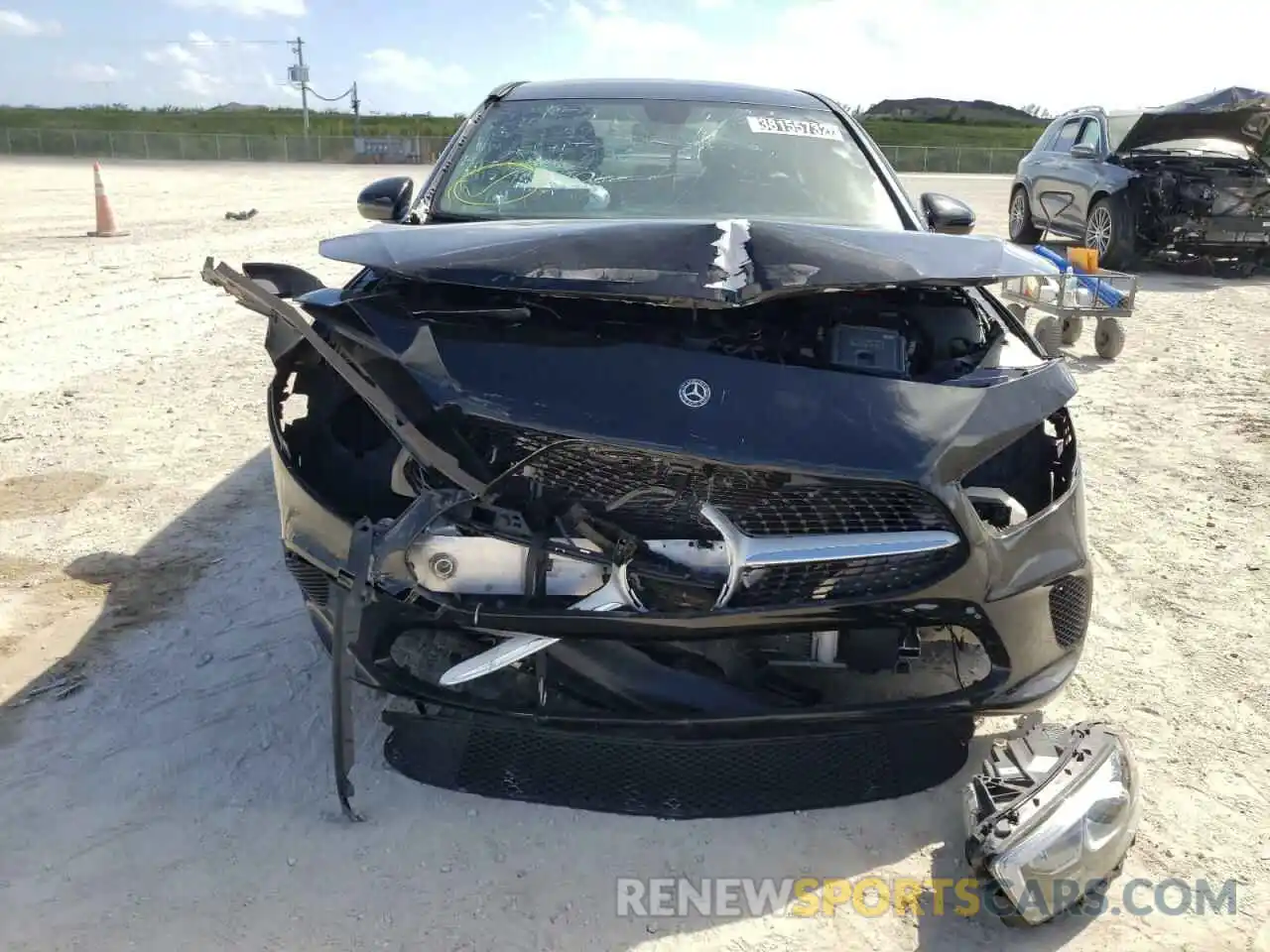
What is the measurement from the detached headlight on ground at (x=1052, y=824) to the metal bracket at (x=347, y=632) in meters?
1.36

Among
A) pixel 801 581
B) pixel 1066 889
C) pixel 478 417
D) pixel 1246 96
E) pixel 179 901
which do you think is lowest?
pixel 179 901

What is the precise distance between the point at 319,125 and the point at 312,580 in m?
59.0

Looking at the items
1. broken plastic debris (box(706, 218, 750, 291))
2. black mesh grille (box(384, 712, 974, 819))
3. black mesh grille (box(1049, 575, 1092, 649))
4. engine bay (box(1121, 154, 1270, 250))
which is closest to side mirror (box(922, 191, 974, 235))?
broken plastic debris (box(706, 218, 750, 291))

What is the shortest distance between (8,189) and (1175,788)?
24.2 metres

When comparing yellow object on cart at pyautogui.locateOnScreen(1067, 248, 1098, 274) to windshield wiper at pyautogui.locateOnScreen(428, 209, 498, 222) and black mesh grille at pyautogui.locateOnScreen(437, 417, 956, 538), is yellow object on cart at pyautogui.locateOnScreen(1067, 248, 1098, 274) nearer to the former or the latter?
windshield wiper at pyautogui.locateOnScreen(428, 209, 498, 222)

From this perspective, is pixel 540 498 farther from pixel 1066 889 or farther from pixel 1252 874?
pixel 1252 874

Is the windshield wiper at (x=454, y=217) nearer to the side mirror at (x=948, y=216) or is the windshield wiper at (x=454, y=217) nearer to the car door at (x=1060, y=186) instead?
the side mirror at (x=948, y=216)

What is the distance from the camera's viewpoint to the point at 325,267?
9461 mm

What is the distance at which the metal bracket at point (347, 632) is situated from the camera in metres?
2.17

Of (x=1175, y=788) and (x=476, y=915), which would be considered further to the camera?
(x=1175, y=788)

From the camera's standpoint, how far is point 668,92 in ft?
13.1

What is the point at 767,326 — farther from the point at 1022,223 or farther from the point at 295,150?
the point at 295,150

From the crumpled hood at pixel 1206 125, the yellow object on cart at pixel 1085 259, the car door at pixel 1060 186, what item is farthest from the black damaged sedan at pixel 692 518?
the car door at pixel 1060 186

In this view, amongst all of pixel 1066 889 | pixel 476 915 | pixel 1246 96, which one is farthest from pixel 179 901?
pixel 1246 96
